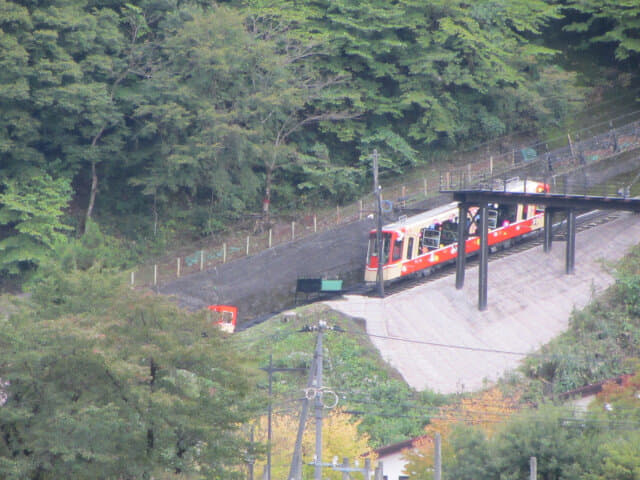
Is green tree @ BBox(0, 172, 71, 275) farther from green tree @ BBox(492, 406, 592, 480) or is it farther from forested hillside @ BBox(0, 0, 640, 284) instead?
green tree @ BBox(492, 406, 592, 480)

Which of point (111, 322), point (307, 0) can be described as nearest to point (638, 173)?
point (307, 0)

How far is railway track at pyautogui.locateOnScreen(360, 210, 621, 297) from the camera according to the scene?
37406 millimetres

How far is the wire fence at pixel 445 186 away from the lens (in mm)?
38000

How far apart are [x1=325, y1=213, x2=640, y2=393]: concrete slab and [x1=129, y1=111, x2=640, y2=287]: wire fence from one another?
3.25 metres

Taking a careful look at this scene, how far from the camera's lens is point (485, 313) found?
35.7 meters

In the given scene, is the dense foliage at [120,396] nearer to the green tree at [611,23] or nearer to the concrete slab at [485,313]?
the concrete slab at [485,313]

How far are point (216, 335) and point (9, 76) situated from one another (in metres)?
20.9

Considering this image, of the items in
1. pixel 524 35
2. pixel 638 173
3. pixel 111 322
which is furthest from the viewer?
pixel 524 35

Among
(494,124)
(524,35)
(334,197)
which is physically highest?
(524,35)

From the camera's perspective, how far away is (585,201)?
113 feet

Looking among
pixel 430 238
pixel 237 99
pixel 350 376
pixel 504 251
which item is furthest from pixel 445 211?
pixel 237 99

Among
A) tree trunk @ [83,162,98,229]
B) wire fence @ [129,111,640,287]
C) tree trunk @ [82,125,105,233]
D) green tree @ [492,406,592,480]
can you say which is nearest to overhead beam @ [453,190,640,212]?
wire fence @ [129,111,640,287]

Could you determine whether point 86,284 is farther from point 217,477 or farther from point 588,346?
point 588,346

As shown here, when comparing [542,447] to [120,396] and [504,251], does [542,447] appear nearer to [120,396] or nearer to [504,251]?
[120,396]
